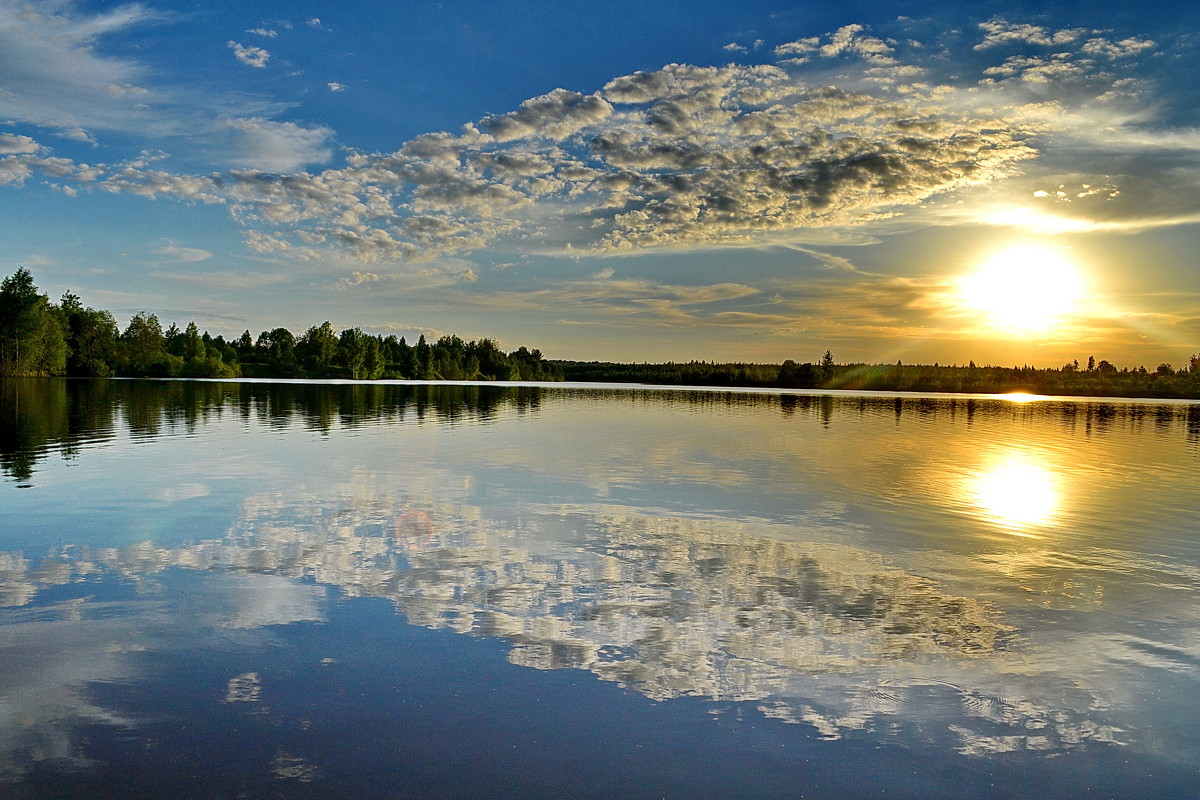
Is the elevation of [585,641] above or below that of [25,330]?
below

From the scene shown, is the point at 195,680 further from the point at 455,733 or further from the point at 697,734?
the point at 697,734

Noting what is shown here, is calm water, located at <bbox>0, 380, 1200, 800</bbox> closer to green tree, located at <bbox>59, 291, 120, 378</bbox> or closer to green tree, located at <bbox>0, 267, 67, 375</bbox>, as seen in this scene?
green tree, located at <bbox>0, 267, 67, 375</bbox>

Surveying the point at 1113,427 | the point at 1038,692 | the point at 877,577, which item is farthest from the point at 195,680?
the point at 1113,427

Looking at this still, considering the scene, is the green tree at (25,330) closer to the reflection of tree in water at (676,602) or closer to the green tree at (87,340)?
the green tree at (87,340)

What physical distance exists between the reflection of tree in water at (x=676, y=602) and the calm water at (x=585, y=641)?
0.07m

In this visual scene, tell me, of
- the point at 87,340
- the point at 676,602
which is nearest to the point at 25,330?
the point at 87,340

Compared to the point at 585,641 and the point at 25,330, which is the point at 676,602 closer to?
the point at 585,641

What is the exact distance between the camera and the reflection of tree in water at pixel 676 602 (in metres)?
Answer: 8.89

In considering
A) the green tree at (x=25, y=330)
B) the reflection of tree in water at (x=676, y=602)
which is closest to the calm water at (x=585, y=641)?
the reflection of tree in water at (x=676, y=602)

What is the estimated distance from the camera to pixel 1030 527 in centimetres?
2025

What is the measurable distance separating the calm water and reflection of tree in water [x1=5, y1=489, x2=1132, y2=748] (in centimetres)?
7

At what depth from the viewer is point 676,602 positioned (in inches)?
484

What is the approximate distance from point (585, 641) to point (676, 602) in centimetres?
240

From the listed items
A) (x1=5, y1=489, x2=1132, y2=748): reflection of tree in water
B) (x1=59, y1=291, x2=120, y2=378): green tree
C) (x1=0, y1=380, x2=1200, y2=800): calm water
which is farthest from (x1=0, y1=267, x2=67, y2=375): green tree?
(x1=5, y1=489, x2=1132, y2=748): reflection of tree in water
